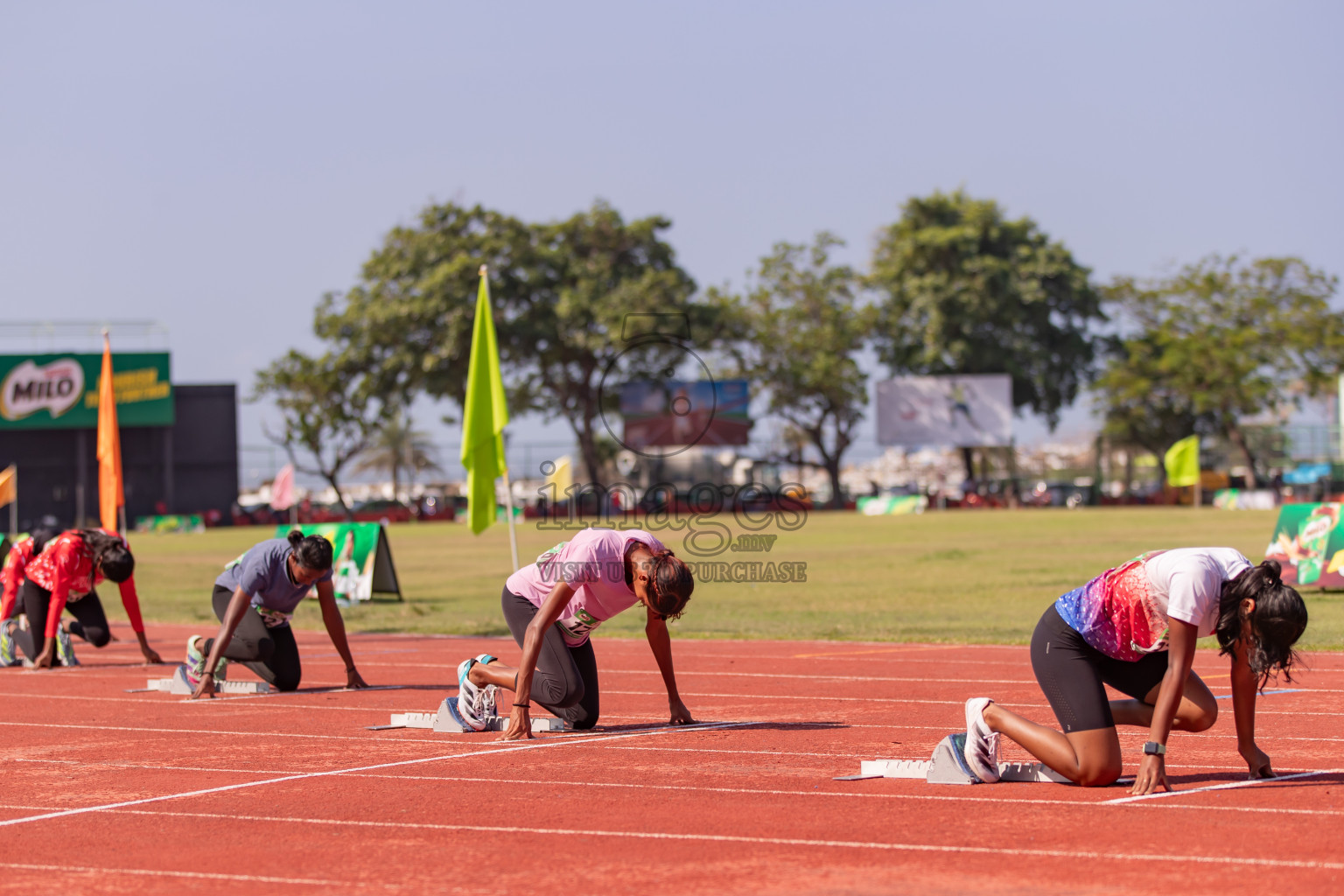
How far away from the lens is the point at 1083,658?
6770 millimetres

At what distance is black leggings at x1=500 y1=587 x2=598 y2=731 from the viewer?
8750 mm

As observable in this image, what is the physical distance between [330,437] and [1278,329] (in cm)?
4235

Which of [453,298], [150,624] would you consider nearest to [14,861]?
[150,624]

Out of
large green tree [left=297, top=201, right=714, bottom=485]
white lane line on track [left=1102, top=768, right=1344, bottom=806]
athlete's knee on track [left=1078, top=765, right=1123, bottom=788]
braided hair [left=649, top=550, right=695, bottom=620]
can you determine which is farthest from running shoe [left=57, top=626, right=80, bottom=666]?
large green tree [left=297, top=201, right=714, bottom=485]

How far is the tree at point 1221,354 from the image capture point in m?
63.7

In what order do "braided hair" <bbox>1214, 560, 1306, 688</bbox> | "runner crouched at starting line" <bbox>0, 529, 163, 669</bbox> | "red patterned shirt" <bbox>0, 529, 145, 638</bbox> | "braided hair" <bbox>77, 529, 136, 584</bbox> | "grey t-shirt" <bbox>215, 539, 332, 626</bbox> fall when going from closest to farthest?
"braided hair" <bbox>1214, 560, 1306, 688</bbox> < "grey t-shirt" <bbox>215, 539, 332, 626</bbox> < "braided hair" <bbox>77, 529, 136, 584</bbox> < "runner crouched at starting line" <bbox>0, 529, 163, 669</bbox> < "red patterned shirt" <bbox>0, 529, 145, 638</bbox>

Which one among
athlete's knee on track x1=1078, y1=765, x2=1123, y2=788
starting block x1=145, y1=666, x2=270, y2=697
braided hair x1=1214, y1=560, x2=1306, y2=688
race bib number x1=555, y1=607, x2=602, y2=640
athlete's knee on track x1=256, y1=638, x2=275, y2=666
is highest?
braided hair x1=1214, y1=560, x2=1306, y2=688

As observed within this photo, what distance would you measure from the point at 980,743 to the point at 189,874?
145 inches

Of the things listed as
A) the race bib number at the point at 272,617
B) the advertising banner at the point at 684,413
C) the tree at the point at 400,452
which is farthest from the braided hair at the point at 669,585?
the tree at the point at 400,452

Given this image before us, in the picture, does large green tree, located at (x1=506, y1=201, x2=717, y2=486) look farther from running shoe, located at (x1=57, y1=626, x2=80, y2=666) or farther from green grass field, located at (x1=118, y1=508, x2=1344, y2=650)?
Answer: running shoe, located at (x1=57, y1=626, x2=80, y2=666)

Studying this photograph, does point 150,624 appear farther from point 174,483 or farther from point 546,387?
point 174,483

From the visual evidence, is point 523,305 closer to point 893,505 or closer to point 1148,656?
point 893,505

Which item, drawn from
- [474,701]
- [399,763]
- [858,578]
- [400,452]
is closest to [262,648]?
[474,701]

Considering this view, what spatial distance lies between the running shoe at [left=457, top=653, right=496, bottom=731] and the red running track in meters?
0.24
